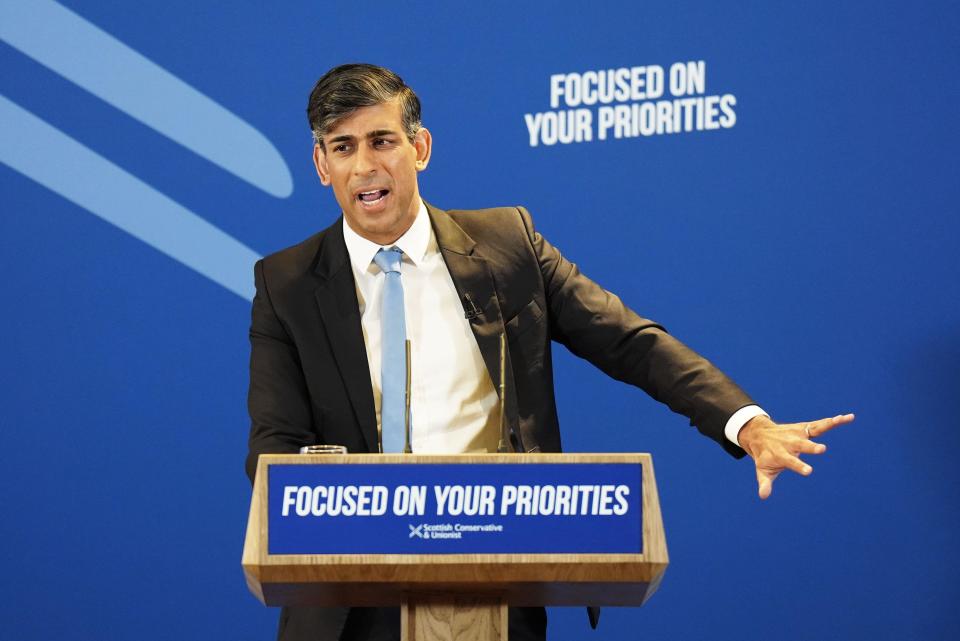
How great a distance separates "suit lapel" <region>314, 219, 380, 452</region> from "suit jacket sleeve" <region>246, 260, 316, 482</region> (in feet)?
0.28

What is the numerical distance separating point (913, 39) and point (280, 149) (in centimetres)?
170

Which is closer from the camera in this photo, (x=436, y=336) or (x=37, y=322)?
(x=436, y=336)

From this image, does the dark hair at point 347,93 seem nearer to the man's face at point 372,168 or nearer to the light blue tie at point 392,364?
the man's face at point 372,168

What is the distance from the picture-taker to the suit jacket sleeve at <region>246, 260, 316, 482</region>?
210cm

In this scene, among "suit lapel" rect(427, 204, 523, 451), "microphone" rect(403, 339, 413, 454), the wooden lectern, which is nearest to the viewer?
the wooden lectern

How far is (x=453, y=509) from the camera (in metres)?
1.50

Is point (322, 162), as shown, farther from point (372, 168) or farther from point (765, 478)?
point (765, 478)

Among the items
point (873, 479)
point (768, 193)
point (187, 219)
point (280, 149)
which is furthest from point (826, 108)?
point (187, 219)

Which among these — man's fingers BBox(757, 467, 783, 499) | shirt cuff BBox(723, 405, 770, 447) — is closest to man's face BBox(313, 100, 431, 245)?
shirt cuff BBox(723, 405, 770, 447)

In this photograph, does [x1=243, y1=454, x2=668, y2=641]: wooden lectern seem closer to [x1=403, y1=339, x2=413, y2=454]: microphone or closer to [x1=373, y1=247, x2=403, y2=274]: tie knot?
[x1=403, y1=339, x2=413, y2=454]: microphone

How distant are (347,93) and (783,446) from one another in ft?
3.15

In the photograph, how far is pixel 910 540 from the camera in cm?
338

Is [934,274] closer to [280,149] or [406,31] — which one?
[406,31]

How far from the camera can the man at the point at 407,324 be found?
84.7 inches
